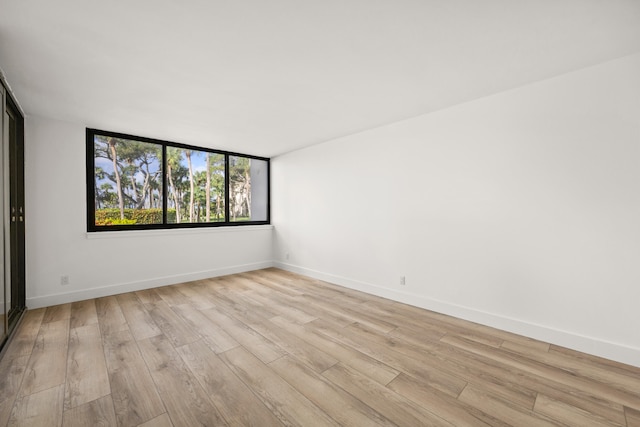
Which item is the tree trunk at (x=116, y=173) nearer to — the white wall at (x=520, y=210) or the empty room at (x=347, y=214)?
the empty room at (x=347, y=214)

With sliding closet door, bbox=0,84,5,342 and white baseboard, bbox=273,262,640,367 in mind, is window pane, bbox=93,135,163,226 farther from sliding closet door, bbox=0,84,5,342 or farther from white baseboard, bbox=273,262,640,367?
white baseboard, bbox=273,262,640,367

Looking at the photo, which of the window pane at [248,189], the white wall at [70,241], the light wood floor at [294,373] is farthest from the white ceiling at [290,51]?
the light wood floor at [294,373]

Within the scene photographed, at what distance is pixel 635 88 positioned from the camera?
2.09 m

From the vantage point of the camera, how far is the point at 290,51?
6.56ft

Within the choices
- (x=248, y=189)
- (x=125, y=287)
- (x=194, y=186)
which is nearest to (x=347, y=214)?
(x=248, y=189)

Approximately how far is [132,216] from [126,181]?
1.75 ft

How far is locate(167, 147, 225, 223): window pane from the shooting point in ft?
14.8

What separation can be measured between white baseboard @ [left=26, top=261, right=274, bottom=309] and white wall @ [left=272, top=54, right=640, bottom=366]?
93.8 inches

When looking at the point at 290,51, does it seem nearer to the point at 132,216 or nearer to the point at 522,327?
the point at 522,327

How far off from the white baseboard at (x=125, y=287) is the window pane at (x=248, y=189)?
40.0 inches

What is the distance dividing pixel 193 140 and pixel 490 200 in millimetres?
4264

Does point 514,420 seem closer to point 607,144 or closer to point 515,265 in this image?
point 515,265

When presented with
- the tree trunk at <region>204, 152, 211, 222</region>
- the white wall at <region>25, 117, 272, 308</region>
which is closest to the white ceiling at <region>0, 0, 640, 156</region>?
the white wall at <region>25, 117, 272, 308</region>

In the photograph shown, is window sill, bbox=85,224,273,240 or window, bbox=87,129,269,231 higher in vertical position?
window, bbox=87,129,269,231
